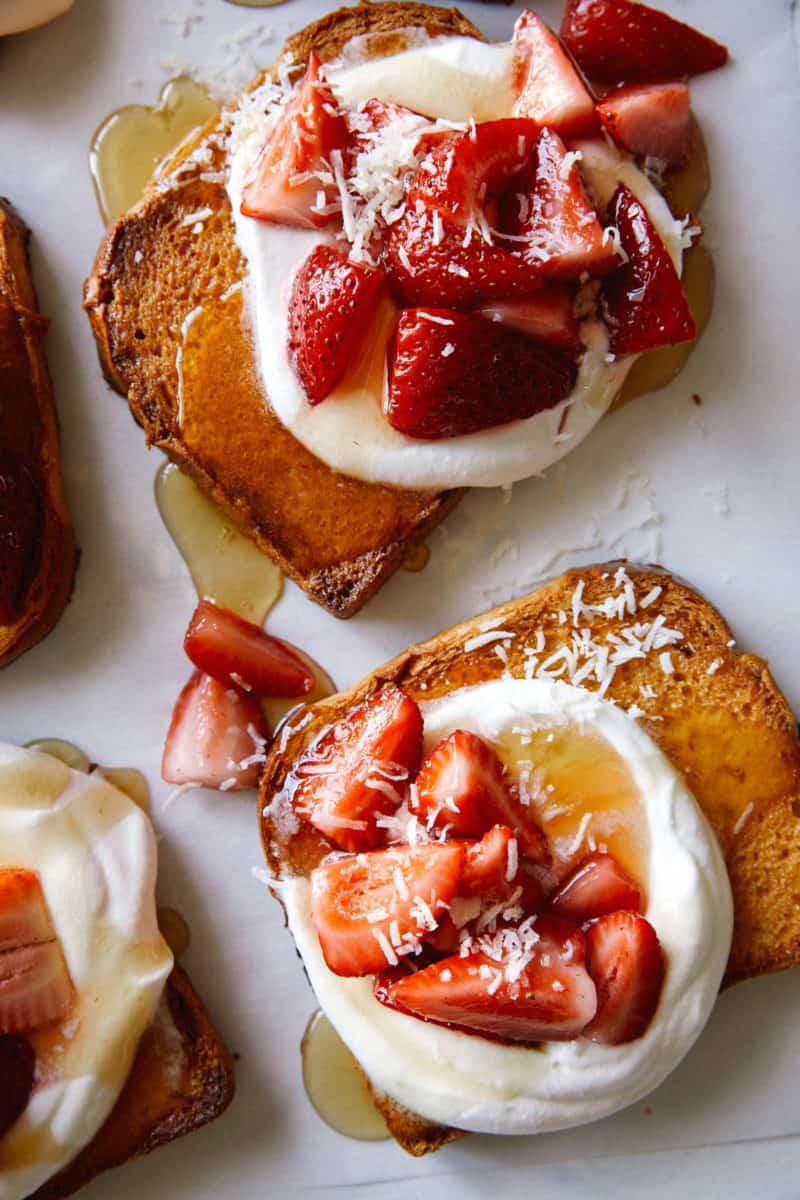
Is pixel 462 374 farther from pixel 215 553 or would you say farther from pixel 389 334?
pixel 215 553

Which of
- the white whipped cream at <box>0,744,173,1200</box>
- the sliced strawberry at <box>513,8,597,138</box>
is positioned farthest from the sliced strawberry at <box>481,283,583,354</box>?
the white whipped cream at <box>0,744,173,1200</box>

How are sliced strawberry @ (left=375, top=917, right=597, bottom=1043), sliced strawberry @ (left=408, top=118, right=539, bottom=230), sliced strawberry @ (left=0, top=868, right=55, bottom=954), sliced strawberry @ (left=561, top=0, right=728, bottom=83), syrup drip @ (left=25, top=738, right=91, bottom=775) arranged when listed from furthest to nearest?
1. syrup drip @ (left=25, top=738, right=91, bottom=775)
2. sliced strawberry @ (left=561, top=0, right=728, bottom=83)
3. sliced strawberry @ (left=0, top=868, right=55, bottom=954)
4. sliced strawberry @ (left=408, top=118, right=539, bottom=230)
5. sliced strawberry @ (left=375, top=917, right=597, bottom=1043)

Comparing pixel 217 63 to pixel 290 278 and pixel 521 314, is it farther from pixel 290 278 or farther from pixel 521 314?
pixel 521 314

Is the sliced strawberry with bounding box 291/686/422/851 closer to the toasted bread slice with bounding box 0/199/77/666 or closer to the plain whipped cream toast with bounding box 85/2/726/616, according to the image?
the plain whipped cream toast with bounding box 85/2/726/616

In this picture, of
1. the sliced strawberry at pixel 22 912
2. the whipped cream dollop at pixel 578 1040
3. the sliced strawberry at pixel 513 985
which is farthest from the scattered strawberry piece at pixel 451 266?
the sliced strawberry at pixel 22 912

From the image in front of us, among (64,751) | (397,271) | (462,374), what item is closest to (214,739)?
(64,751)

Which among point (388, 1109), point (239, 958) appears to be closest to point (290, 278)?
point (239, 958)

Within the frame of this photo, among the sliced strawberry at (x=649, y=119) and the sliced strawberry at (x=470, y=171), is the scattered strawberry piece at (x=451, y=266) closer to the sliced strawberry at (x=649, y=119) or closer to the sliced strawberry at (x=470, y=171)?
the sliced strawberry at (x=470, y=171)
